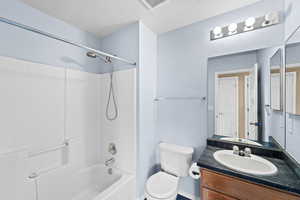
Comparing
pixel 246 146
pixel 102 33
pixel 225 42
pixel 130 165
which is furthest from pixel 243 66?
pixel 102 33

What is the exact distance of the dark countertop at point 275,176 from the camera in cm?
84

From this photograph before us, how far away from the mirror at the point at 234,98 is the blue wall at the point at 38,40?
190 centimetres

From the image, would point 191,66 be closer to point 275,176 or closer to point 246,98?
point 246,98

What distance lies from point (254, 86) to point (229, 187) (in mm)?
1068

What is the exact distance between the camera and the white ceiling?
1.40 m

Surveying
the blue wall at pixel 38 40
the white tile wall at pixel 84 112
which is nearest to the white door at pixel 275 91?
the white tile wall at pixel 84 112

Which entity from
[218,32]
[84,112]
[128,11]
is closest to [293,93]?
[218,32]

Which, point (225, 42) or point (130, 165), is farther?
point (130, 165)

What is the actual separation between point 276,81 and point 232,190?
111cm

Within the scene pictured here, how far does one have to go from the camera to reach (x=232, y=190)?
3.31 ft

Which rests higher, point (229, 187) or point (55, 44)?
point (55, 44)

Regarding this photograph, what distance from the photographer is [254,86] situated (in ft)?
Result: 4.58

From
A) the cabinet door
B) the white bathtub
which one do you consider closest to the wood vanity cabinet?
the cabinet door

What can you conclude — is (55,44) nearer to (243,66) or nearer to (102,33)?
(102,33)
